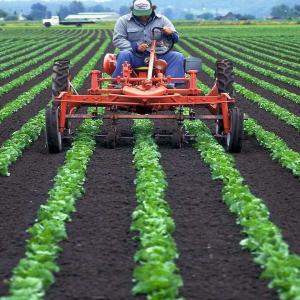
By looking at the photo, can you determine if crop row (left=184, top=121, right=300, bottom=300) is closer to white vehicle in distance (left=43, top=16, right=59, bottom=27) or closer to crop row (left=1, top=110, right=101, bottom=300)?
crop row (left=1, top=110, right=101, bottom=300)

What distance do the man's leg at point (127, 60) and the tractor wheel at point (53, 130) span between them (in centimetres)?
141

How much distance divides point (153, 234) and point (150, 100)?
12.6 ft

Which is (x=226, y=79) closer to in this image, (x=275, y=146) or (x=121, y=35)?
(x=275, y=146)

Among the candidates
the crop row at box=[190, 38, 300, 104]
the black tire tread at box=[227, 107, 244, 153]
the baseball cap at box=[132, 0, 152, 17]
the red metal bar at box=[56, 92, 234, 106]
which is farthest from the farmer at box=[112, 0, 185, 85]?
the crop row at box=[190, 38, 300, 104]

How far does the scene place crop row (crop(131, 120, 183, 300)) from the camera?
478cm

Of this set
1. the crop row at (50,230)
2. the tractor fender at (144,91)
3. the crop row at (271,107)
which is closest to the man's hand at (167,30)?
the tractor fender at (144,91)

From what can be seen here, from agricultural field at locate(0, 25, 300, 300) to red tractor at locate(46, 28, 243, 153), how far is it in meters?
0.24

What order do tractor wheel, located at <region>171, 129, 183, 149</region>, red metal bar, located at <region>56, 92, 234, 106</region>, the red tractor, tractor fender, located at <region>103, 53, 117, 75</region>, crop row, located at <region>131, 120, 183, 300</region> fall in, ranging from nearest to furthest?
1. crop row, located at <region>131, 120, 183, 300</region>
2. the red tractor
3. red metal bar, located at <region>56, 92, 234, 106</region>
4. tractor wheel, located at <region>171, 129, 183, 149</region>
5. tractor fender, located at <region>103, 53, 117, 75</region>

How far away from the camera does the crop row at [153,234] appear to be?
188 inches

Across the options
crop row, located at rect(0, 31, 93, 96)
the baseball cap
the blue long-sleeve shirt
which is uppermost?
the baseball cap

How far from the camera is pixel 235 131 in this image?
902 centimetres

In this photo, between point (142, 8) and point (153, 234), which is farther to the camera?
point (142, 8)

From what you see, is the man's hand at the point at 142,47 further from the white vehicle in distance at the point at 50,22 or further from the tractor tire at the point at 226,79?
the white vehicle in distance at the point at 50,22

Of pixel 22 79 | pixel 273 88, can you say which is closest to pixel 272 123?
pixel 273 88
